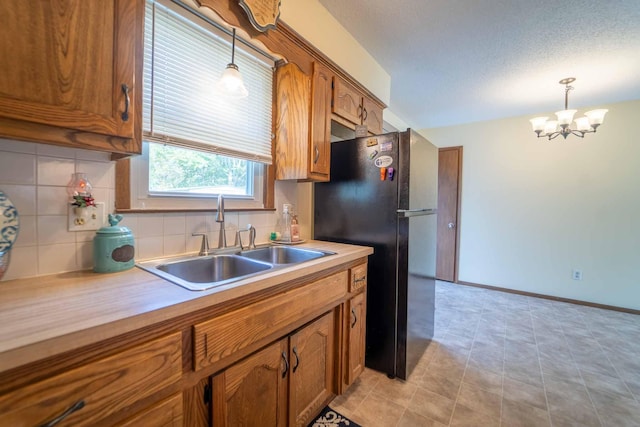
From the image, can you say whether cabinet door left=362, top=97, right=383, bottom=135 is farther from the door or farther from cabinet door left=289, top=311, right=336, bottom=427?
the door

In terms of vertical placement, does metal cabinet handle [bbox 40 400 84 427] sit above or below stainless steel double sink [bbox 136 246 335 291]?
below

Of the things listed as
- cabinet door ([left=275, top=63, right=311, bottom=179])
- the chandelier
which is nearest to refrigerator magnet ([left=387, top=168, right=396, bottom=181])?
cabinet door ([left=275, top=63, right=311, bottom=179])

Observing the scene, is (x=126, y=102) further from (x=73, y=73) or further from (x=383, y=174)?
(x=383, y=174)

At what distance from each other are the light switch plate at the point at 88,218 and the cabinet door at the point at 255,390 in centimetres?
77

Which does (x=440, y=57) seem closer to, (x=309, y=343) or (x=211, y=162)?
(x=211, y=162)

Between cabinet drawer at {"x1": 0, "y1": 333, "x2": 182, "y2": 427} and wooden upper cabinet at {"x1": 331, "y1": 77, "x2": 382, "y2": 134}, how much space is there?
5.56 ft

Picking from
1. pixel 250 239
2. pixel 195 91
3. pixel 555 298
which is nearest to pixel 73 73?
pixel 195 91

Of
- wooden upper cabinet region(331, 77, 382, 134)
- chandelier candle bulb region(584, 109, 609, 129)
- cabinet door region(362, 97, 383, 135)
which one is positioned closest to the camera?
wooden upper cabinet region(331, 77, 382, 134)

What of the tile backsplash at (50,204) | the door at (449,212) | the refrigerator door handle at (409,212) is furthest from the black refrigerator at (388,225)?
the door at (449,212)

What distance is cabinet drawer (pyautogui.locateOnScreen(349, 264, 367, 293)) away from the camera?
1.54 meters

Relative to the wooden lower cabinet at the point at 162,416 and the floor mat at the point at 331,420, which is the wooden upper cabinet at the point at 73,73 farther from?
the floor mat at the point at 331,420

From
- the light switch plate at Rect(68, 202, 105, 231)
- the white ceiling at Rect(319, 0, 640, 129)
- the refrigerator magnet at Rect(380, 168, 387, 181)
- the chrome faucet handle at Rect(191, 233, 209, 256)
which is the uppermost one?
the white ceiling at Rect(319, 0, 640, 129)

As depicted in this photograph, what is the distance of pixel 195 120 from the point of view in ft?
4.40

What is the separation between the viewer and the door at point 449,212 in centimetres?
401
